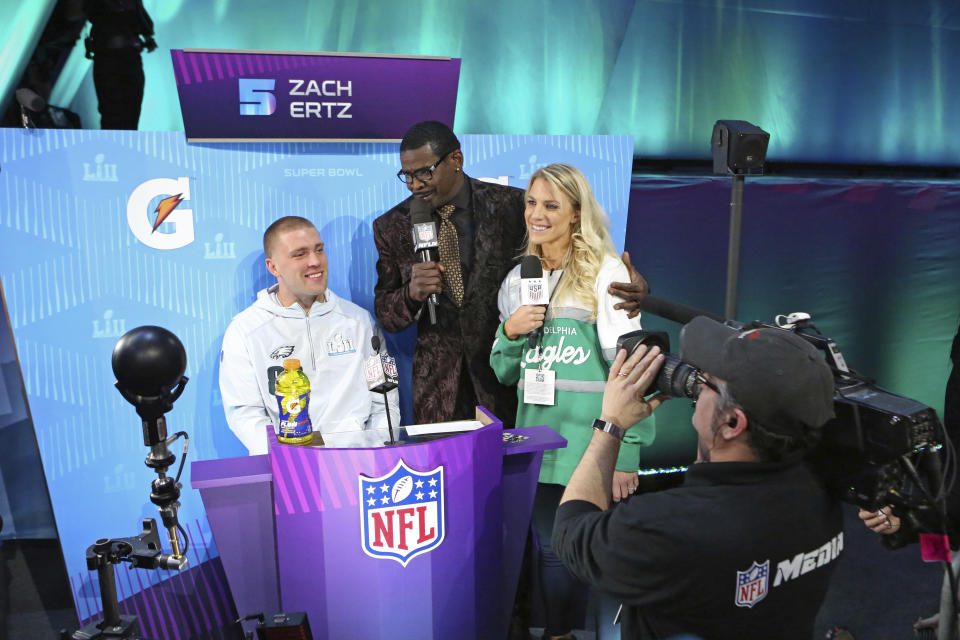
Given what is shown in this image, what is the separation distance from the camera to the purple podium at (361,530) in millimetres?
2303

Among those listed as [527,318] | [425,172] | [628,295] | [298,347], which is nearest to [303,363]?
[298,347]

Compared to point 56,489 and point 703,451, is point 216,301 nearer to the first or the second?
point 56,489

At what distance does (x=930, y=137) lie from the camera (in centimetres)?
618

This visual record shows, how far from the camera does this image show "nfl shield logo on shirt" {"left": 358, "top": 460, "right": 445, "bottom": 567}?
2.31 m

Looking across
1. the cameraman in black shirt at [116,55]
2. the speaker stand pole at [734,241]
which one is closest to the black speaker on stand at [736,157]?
the speaker stand pole at [734,241]

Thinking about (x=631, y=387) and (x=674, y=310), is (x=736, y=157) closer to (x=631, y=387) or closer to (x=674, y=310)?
(x=674, y=310)

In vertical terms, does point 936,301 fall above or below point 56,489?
above

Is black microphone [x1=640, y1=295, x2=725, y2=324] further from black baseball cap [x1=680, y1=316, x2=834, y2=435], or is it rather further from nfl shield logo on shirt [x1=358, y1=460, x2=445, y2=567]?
nfl shield logo on shirt [x1=358, y1=460, x2=445, y2=567]

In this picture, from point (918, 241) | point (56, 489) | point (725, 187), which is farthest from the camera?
point (918, 241)

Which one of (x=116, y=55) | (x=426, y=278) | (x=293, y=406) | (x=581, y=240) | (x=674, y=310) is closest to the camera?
(x=674, y=310)

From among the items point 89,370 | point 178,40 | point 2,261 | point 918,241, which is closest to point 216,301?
point 89,370

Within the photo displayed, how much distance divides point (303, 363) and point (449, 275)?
74 cm

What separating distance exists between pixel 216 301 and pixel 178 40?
6.40 feet

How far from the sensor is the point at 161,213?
3.48 meters
